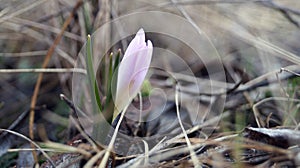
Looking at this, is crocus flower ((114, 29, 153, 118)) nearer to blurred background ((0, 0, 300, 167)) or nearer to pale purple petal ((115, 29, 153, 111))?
pale purple petal ((115, 29, 153, 111))

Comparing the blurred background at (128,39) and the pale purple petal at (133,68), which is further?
the blurred background at (128,39)

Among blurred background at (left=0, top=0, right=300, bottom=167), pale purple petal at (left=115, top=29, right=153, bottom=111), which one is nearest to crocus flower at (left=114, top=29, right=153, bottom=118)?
pale purple petal at (left=115, top=29, right=153, bottom=111)

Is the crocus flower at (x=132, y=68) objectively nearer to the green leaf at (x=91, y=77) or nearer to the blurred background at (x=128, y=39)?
the green leaf at (x=91, y=77)

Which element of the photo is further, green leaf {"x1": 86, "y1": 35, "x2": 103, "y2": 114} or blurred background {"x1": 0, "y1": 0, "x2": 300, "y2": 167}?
blurred background {"x1": 0, "y1": 0, "x2": 300, "y2": 167}

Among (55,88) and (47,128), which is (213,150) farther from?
(55,88)

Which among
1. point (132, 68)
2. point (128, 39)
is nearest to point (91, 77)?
point (132, 68)

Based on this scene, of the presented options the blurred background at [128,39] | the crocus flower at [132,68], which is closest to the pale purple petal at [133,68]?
the crocus flower at [132,68]

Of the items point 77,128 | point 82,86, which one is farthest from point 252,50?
point 77,128

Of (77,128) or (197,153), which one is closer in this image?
(197,153)
